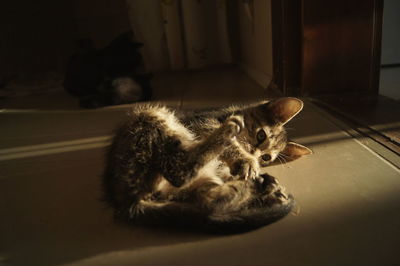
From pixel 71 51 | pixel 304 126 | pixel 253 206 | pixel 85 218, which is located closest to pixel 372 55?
pixel 304 126

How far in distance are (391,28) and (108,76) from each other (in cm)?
296

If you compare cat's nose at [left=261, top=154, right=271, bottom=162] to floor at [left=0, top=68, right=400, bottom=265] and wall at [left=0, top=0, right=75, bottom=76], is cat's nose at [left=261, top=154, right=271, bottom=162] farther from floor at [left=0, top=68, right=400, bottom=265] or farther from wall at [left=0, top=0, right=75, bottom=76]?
wall at [left=0, top=0, right=75, bottom=76]

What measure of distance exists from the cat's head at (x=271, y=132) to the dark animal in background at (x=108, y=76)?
158cm

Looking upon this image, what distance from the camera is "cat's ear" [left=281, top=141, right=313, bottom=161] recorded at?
1181mm

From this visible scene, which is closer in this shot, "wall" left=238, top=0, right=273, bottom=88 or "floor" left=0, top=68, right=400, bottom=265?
"floor" left=0, top=68, right=400, bottom=265

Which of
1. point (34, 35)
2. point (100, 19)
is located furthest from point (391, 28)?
point (34, 35)

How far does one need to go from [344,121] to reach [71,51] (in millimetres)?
4252

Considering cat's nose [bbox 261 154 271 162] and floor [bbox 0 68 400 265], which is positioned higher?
cat's nose [bbox 261 154 271 162]

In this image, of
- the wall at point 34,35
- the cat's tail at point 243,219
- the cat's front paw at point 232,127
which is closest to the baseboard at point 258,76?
the cat's front paw at point 232,127

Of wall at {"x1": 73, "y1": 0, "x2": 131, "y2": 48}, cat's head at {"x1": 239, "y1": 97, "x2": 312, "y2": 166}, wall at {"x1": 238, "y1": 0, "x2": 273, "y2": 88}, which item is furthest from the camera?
wall at {"x1": 73, "y1": 0, "x2": 131, "y2": 48}

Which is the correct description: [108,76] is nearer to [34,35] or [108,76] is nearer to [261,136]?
[261,136]

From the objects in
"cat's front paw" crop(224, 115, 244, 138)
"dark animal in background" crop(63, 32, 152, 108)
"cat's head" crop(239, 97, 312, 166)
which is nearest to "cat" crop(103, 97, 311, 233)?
"cat's front paw" crop(224, 115, 244, 138)

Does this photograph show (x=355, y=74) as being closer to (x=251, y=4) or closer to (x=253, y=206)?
(x=251, y=4)

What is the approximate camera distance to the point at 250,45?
10.5 feet
